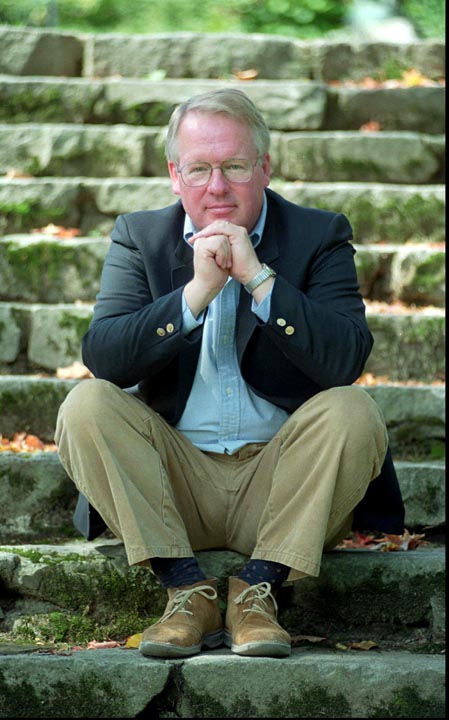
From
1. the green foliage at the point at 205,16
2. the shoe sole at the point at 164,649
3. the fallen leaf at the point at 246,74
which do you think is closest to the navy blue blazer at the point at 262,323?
the shoe sole at the point at 164,649

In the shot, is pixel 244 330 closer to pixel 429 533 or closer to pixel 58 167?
pixel 429 533

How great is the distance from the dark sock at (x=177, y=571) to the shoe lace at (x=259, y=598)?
0.44ft

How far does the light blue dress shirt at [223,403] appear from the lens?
3047mm

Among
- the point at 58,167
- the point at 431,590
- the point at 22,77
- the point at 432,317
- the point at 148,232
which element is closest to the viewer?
→ the point at 431,590

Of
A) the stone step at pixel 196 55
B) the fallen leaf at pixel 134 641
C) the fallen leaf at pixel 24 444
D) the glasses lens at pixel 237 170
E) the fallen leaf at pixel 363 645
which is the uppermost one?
the stone step at pixel 196 55

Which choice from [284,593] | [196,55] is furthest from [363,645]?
[196,55]

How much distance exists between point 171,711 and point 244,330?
1.08 m

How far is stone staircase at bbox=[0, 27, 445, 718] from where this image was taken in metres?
2.48

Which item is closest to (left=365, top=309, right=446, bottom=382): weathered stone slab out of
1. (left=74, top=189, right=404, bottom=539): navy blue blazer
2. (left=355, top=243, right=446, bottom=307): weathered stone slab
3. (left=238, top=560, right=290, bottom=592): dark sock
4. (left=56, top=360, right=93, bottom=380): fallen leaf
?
(left=355, top=243, right=446, bottom=307): weathered stone slab

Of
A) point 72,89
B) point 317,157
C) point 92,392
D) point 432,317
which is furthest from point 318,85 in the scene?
point 92,392

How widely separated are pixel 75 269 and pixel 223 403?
1620mm

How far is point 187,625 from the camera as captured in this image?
8.56ft

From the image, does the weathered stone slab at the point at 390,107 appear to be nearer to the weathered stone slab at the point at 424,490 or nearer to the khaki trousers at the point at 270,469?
the weathered stone slab at the point at 424,490

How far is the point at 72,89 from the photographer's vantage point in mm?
5320
